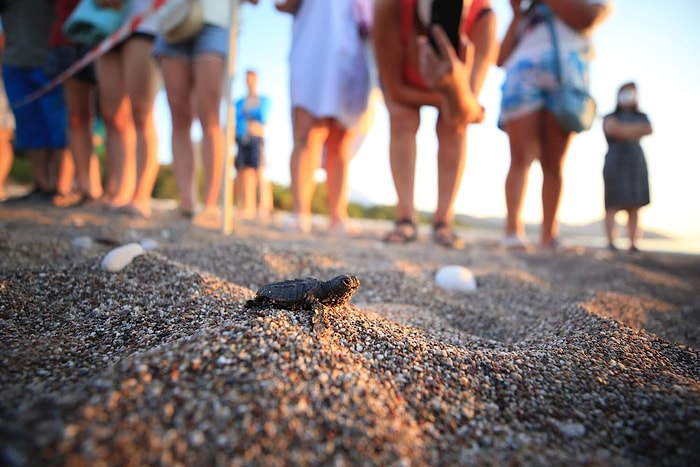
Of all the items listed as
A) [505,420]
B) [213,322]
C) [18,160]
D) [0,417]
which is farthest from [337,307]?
[18,160]

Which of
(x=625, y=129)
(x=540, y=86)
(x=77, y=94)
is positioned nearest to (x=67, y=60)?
(x=77, y=94)

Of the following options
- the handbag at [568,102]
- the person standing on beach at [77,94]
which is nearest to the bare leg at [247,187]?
the person standing on beach at [77,94]

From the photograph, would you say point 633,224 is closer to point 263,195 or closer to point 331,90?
point 331,90

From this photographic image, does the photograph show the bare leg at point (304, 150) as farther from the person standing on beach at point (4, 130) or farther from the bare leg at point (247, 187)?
the person standing on beach at point (4, 130)

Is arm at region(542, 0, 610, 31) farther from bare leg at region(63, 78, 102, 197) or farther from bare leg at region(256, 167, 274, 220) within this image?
bare leg at region(256, 167, 274, 220)

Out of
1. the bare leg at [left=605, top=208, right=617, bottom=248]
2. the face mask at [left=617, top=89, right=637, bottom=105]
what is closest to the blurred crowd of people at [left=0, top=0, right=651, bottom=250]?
the bare leg at [left=605, top=208, right=617, bottom=248]
